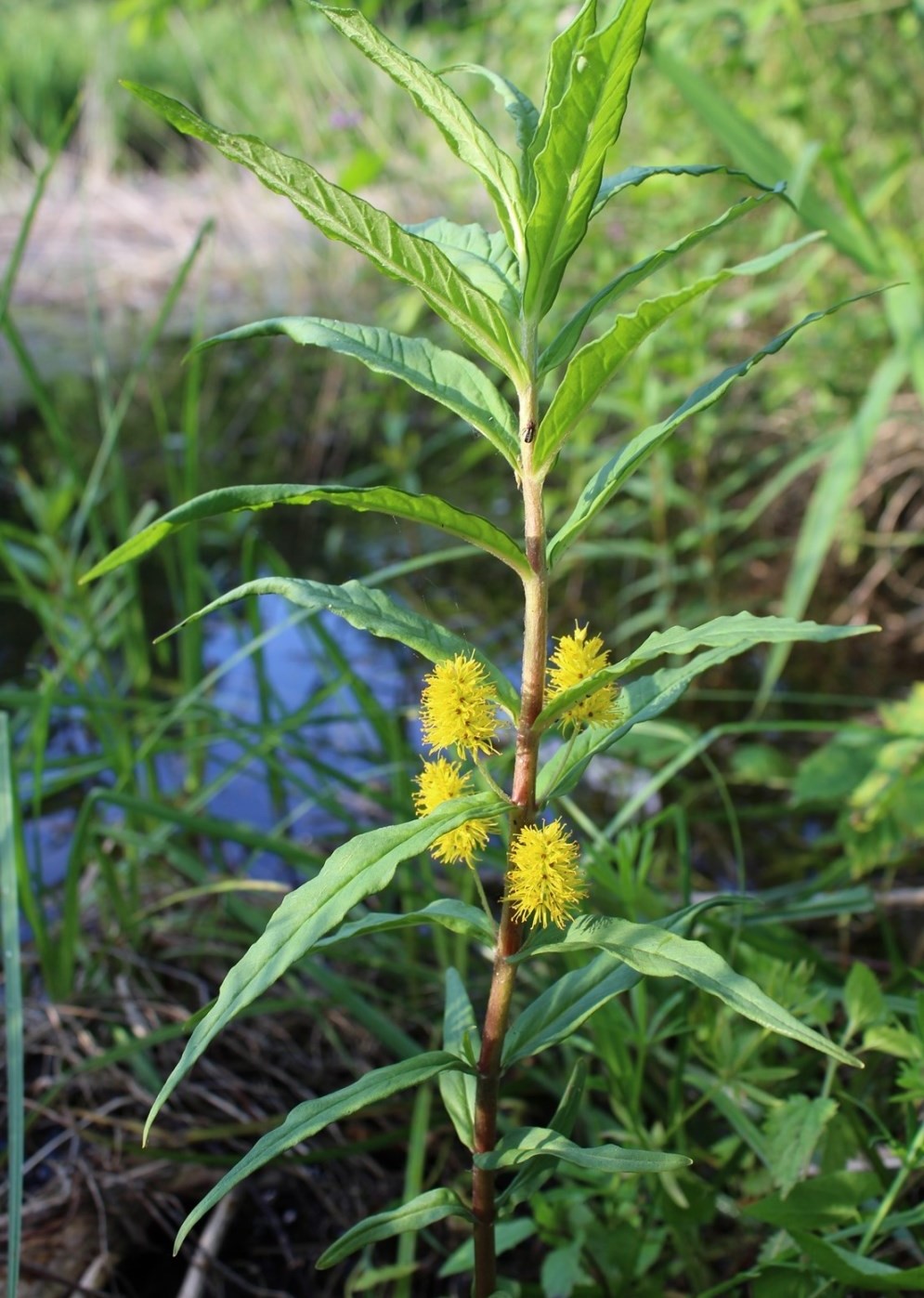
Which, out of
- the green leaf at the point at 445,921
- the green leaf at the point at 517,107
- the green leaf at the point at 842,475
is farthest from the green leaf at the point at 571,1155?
the green leaf at the point at 842,475

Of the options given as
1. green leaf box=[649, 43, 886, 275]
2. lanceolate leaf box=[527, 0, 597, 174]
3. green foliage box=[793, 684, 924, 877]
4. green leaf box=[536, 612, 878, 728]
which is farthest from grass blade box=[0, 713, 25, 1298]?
green leaf box=[649, 43, 886, 275]

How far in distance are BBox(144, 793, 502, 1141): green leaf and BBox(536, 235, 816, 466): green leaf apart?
8.5 inches

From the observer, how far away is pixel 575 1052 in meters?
1.18

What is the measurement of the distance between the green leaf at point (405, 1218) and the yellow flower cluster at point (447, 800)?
0.22 metres

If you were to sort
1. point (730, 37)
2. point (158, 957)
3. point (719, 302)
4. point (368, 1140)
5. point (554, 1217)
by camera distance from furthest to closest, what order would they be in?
point (719, 302)
point (730, 37)
point (158, 957)
point (368, 1140)
point (554, 1217)

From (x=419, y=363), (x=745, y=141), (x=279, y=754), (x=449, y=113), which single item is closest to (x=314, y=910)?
(x=419, y=363)

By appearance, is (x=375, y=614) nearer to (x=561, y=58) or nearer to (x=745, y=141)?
(x=561, y=58)

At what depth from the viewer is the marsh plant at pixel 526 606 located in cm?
55

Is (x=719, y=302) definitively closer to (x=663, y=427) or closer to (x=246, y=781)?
(x=246, y=781)

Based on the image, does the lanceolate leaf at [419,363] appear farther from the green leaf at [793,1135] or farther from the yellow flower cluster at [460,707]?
the green leaf at [793,1135]

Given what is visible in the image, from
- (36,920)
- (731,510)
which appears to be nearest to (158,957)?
(36,920)

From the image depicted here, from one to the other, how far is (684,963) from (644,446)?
0.28 metres

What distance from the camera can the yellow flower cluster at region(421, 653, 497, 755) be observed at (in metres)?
0.61

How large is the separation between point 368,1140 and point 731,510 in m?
2.40
